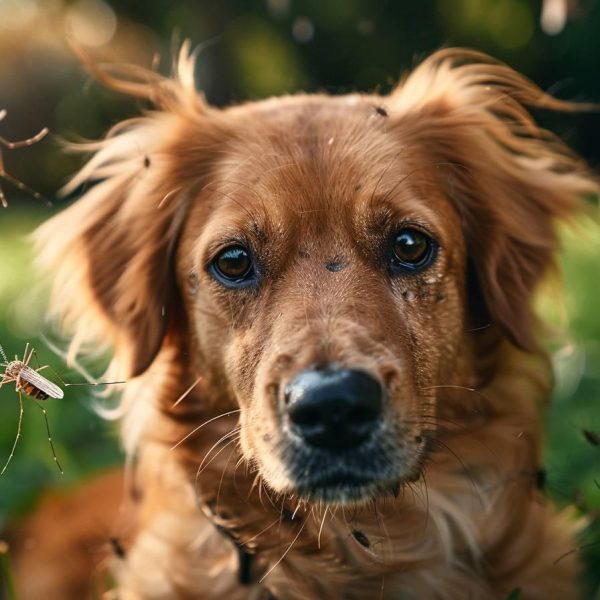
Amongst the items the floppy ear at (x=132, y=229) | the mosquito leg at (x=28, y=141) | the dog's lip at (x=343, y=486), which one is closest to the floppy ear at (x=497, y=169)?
the floppy ear at (x=132, y=229)

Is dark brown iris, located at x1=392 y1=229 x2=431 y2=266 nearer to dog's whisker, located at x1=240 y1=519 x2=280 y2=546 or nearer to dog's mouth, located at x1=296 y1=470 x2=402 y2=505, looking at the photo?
dog's mouth, located at x1=296 y1=470 x2=402 y2=505

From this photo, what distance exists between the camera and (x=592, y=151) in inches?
456

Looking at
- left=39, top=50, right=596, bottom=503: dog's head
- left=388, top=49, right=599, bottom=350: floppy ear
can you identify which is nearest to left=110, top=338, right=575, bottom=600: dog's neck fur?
left=39, top=50, right=596, bottom=503: dog's head

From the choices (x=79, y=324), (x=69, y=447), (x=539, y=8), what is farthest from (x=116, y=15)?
(x=79, y=324)

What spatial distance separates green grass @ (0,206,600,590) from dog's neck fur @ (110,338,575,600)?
0.27 m

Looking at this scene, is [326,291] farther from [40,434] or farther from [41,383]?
[40,434]

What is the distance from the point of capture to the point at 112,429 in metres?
5.46

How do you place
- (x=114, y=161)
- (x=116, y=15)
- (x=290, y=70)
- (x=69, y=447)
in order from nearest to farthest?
1. (x=114, y=161)
2. (x=69, y=447)
3. (x=290, y=70)
4. (x=116, y=15)

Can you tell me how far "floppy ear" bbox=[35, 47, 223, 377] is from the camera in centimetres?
347

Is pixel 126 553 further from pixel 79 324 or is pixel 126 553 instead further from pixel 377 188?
pixel 377 188

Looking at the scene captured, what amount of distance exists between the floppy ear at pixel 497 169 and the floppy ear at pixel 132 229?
927 mm

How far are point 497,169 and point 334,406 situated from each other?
64.8 inches

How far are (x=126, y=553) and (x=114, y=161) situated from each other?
182cm

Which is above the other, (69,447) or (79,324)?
(79,324)
